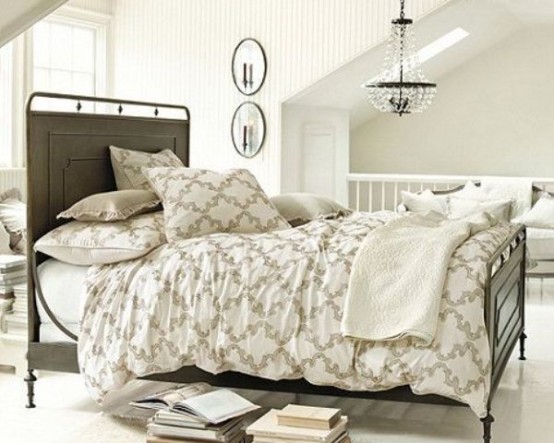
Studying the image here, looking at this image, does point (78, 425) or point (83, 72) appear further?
A: point (83, 72)

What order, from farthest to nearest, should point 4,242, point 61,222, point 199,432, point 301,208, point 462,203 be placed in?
point 462,203, point 4,242, point 301,208, point 61,222, point 199,432

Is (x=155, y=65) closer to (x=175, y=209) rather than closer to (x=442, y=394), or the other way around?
(x=175, y=209)

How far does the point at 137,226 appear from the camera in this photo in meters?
3.61

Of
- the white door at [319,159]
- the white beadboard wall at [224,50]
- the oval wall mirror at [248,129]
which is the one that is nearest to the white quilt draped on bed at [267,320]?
the white beadboard wall at [224,50]

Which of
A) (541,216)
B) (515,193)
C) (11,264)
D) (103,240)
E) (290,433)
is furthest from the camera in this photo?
(515,193)

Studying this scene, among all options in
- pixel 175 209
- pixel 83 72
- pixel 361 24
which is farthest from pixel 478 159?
pixel 175 209

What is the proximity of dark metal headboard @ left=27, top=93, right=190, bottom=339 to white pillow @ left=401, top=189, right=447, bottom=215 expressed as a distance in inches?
125

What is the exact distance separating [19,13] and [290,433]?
204cm

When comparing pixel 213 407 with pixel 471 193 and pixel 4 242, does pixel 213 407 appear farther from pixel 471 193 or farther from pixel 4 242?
pixel 471 193

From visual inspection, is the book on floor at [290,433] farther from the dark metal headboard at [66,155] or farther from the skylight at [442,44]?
the skylight at [442,44]

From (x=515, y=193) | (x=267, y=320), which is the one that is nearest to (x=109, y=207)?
(x=267, y=320)

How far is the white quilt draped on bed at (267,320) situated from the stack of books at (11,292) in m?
0.65

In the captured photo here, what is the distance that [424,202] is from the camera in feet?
23.4

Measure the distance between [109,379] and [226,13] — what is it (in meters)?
4.45
